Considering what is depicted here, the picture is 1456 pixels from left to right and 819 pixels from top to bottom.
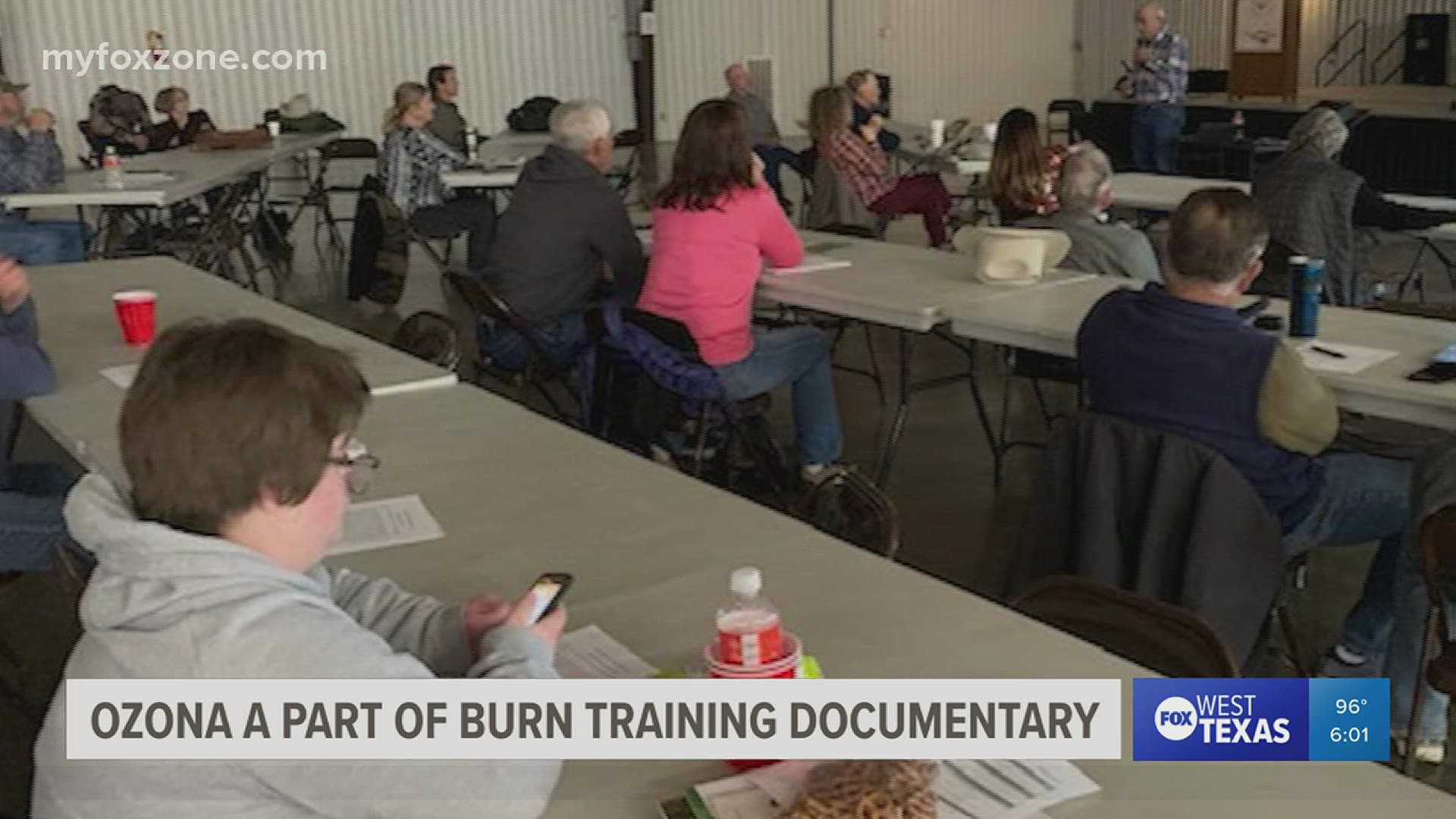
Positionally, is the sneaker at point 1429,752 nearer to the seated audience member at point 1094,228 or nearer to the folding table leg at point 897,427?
the seated audience member at point 1094,228

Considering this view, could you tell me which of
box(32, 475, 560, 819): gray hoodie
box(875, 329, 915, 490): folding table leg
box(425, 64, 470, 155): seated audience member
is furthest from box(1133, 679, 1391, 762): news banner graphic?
box(425, 64, 470, 155): seated audience member

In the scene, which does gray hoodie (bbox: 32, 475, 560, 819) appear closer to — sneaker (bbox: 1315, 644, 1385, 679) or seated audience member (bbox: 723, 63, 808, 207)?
sneaker (bbox: 1315, 644, 1385, 679)

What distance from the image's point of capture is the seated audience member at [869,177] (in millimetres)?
7312

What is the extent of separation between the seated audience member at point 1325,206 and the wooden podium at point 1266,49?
9.26 meters

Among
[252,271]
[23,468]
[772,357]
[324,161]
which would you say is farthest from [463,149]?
[23,468]

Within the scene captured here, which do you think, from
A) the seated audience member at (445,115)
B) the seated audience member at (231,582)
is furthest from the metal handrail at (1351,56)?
the seated audience member at (231,582)

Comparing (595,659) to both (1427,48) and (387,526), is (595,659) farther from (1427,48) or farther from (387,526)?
(1427,48)

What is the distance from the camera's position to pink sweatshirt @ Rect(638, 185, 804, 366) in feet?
14.8

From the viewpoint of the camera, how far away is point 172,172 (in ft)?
26.0

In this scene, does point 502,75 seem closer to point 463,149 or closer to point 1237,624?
point 463,149

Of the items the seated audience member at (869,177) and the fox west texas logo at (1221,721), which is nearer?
the fox west texas logo at (1221,721)

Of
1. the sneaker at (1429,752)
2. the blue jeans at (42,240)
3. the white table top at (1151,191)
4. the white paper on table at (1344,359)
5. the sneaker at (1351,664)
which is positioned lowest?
the sneaker at (1429,752)

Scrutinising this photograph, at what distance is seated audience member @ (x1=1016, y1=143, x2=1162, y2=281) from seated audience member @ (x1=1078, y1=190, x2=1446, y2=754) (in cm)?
135

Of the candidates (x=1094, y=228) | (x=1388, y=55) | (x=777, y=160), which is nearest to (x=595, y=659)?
(x=1094, y=228)
